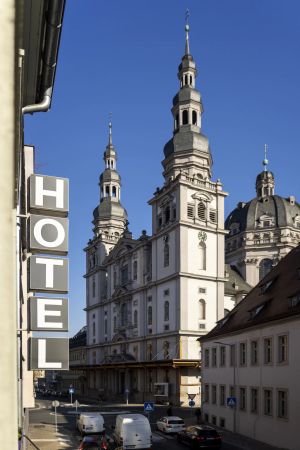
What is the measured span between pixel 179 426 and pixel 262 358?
32.9ft

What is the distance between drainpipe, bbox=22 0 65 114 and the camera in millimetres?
9102

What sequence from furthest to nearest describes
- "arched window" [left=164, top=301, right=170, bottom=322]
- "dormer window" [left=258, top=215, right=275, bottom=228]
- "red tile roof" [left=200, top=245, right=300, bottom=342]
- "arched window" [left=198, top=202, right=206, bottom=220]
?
Result: 1. "dormer window" [left=258, top=215, right=275, bottom=228]
2. "arched window" [left=198, top=202, right=206, bottom=220]
3. "arched window" [left=164, top=301, right=170, bottom=322]
4. "red tile roof" [left=200, top=245, right=300, bottom=342]

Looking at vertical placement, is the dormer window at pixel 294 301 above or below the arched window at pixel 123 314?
above

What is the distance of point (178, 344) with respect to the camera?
2795 inches

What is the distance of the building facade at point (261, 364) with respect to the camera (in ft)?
97.9

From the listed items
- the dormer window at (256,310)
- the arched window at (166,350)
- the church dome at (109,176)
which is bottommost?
the arched window at (166,350)

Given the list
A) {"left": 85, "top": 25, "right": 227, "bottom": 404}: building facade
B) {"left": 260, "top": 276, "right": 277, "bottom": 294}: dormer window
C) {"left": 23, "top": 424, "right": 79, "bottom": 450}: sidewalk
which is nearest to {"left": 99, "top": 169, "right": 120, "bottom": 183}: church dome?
{"left": 85, "top": 25, "right": 227, "bottom": 404}: building facade

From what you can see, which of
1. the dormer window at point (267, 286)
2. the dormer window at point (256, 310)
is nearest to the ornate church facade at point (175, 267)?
the dormer window at point (267, 286)

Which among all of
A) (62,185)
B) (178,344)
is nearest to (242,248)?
(178,344)

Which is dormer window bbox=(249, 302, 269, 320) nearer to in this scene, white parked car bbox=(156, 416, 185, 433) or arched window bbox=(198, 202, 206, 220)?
white parked car bbox=(156, 416, 185, 433)

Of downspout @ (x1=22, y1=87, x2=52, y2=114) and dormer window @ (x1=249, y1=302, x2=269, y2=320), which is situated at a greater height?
downspout @ (x1=22, y1=87, x2=52, y2=114)

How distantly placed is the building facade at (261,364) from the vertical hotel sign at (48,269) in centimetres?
2021

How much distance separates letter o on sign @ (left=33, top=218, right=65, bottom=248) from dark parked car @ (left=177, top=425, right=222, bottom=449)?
2441cm

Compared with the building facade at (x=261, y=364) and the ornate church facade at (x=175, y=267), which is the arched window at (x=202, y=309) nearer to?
the ornate church facade at (x=175, y=267)
